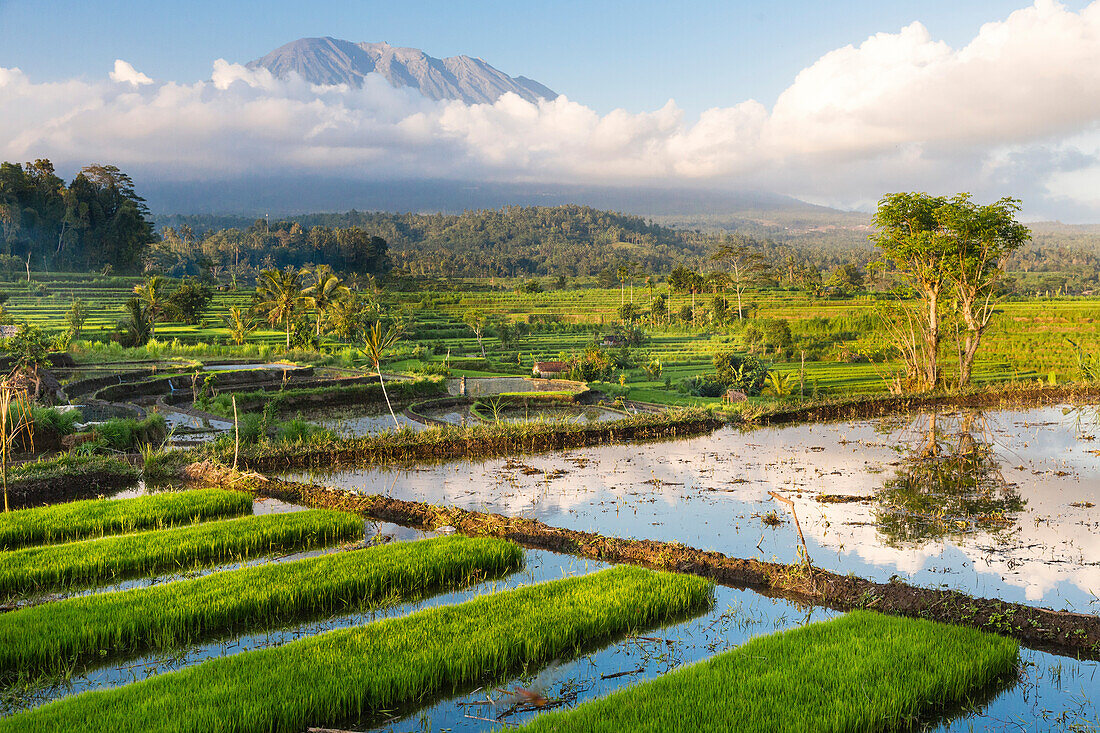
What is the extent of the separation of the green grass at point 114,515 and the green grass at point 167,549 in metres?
0.62

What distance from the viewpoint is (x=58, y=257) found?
47844mm

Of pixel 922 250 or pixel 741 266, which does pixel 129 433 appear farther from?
pixel 741 266

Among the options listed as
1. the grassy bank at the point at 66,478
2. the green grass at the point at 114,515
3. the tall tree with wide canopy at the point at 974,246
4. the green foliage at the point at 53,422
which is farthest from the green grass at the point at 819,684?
the tall tree with wide canopy at the point at 974,246

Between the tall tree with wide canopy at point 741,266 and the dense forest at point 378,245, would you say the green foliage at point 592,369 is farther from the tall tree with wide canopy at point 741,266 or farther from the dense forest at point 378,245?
the dense forest at point 378,245

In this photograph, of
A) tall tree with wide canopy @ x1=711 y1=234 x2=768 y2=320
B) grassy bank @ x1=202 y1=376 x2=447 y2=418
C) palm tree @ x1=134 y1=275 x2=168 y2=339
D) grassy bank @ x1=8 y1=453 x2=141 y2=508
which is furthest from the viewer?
tall tree with wide canopy @ x1=711 y1=234 x2=768 y2=320

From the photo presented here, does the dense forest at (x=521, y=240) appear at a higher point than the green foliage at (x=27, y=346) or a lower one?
higher

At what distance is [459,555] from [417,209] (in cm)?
17179

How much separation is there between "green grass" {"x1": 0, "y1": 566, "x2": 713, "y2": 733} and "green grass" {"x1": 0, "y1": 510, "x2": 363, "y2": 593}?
230 cm

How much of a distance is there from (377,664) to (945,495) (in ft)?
21.8

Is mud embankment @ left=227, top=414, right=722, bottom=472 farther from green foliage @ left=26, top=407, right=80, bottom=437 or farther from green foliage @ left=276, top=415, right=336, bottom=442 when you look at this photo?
green foliage @ left=26, top=407, right=80, bottom=437

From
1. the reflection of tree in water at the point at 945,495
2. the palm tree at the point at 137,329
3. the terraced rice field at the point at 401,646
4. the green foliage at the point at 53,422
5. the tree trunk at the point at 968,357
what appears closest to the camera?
the terraced rice field at the point at 401,646

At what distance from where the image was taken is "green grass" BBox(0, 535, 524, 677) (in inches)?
179

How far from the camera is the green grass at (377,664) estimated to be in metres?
3.60

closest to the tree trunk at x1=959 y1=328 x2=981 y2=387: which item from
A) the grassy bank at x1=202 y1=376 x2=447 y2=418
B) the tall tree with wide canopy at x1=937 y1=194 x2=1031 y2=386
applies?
the tall tree with wide canopy at x1=937 y1=194 x2=1031 y2=386
